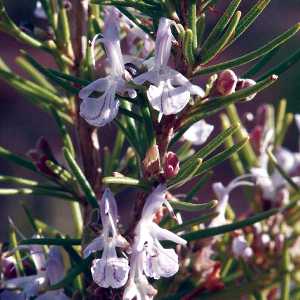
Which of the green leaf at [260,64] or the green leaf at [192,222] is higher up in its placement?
the green leaf at [260,64]

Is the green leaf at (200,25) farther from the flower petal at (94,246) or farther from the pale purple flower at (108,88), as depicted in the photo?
the flower petal at (94,246)

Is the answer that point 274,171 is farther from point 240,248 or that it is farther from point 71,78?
point 71,78

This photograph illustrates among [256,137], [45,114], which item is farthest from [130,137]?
[45,114]

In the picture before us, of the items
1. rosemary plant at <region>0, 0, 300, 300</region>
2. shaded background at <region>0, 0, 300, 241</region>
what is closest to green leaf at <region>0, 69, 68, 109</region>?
rosemary plant at <region>0, 0, 300, 300</region>

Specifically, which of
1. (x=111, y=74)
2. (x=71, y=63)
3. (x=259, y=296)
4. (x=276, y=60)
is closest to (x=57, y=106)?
(x=71, y=63)

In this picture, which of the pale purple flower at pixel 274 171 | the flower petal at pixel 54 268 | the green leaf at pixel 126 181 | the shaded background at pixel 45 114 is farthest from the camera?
the shaded background at pixel 45 114

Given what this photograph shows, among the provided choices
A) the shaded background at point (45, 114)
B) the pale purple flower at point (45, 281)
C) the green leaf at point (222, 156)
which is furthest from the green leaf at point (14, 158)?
the shaded background at point (45, 114)

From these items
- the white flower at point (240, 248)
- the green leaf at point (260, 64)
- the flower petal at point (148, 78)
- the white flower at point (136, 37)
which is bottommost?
the white flower at point (240, 248)
